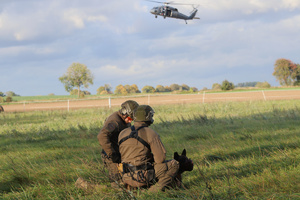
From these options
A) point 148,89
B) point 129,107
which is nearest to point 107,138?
point 129,107

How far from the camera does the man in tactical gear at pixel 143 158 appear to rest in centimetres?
439

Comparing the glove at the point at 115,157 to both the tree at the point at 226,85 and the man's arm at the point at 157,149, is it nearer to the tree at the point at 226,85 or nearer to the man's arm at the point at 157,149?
the man's arm at the point at 157,149

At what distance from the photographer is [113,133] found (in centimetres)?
539

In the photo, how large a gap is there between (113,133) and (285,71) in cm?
9043

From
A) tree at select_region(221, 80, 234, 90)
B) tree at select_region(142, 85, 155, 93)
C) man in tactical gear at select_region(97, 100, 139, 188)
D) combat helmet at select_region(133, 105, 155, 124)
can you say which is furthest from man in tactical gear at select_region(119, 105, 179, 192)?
tree at select_region(142, 85, 155, 93)

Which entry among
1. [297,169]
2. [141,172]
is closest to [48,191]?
[141,172]

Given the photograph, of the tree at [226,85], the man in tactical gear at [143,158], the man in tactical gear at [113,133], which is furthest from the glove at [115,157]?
the tree at [226,85]

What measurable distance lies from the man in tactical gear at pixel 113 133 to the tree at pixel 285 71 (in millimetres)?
87390

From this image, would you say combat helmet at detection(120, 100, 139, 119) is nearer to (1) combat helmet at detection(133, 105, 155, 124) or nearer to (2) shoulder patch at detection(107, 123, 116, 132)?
(2) shoulder patch at detection(107, 123, 116, 132)

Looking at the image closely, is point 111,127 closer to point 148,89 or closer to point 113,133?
point 113,133

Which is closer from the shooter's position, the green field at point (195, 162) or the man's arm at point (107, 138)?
the green field at point (195, 162)

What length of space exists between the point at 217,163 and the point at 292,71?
8822 cm

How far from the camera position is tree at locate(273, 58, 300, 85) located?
8538 cm

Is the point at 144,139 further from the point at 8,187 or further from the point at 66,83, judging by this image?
the point at 66,83
